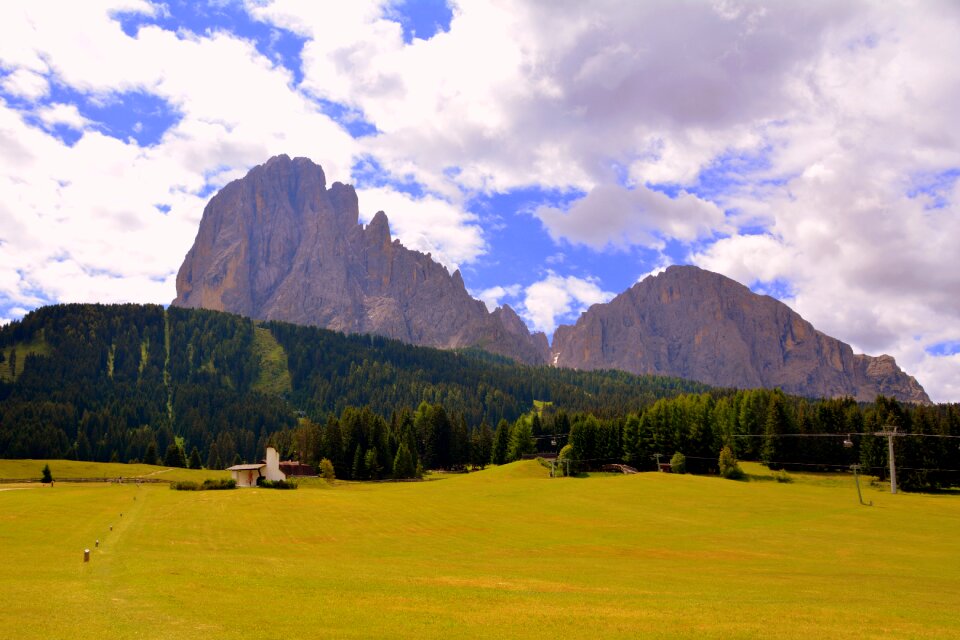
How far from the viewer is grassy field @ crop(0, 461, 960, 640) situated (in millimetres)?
22828

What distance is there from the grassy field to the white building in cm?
2680

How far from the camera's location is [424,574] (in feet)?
114

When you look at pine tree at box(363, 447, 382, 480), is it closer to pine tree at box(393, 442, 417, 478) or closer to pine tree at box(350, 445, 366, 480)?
pine tree at box(350, 445, 366, 480)

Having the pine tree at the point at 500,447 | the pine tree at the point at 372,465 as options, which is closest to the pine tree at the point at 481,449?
the pine tree at the point at 500,447

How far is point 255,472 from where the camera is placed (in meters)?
115

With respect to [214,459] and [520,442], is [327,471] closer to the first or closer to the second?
[520,442]

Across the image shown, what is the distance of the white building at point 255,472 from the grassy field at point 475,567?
87.9ft

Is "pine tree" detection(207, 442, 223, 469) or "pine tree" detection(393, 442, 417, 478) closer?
→ "pine tree" detection(393, 442, 417, 478)

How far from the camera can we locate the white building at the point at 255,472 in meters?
112

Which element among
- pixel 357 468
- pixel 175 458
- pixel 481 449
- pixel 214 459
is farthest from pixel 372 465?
pixel 214 459

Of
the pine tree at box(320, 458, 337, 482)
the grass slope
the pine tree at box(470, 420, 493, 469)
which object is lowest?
the grass slope

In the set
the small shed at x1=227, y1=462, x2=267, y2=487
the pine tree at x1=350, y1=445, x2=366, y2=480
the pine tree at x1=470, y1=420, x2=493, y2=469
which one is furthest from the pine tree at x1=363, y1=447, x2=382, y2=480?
the pine tree at x1=470, y1=420, x2=493, y2=469

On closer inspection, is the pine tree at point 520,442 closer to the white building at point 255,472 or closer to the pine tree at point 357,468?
the pine tree at point 357,468

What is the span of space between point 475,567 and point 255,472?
280ft
